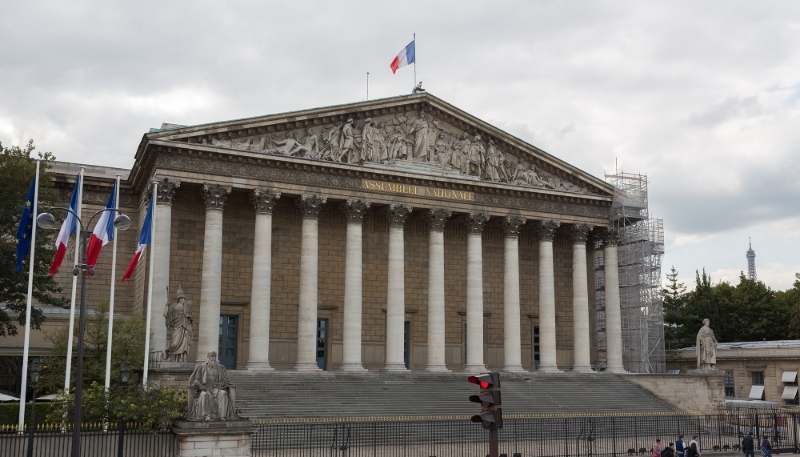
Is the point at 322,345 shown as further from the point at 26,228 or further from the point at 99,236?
the point at 26,228

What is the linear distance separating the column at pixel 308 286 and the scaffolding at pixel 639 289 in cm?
1771

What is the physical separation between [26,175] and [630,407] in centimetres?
2817

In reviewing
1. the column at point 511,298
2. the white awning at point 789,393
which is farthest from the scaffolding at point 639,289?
the white awning at point 789,393

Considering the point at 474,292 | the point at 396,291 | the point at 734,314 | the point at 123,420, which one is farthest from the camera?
the point at 734,314

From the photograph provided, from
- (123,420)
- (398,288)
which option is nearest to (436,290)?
(398,288)

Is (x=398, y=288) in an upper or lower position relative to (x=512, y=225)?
lower

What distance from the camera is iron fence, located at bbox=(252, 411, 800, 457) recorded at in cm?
2452

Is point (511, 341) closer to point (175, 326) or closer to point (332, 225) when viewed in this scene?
point (332, 225)

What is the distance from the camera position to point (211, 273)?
35250mm

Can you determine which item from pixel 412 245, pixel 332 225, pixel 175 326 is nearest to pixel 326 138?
pixel 332 225

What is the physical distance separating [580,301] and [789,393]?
15581 mm

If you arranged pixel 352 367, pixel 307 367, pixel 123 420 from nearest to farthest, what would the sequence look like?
pixel 123 420, pixel 307 367, pixel 352 367

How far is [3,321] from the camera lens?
31.4 m

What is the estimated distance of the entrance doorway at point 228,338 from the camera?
38.2 meters
